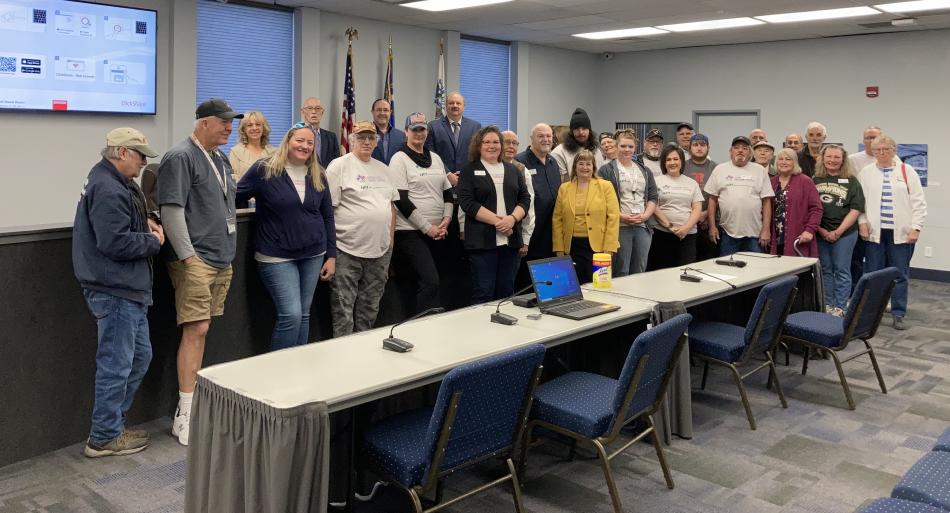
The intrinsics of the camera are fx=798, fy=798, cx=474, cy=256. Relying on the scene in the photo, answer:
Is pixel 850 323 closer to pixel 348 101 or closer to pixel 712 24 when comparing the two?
pixel 712 24

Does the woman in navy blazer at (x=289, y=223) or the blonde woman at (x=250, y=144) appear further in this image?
the blonde woman at (x=250, y=144)

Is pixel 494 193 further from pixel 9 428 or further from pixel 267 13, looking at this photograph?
pixel 267 13

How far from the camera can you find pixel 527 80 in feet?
34.2

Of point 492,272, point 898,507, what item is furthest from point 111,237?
point 898,507

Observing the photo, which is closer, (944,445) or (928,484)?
(928,484)

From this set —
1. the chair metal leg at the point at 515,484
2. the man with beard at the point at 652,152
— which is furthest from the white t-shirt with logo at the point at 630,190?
the chair metal leg at the point at 515,484

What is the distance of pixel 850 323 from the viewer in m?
4.31

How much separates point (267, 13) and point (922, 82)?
7.10 metres

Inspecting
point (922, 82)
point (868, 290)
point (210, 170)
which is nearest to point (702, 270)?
point (868, 290)

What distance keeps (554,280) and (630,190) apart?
2176mm

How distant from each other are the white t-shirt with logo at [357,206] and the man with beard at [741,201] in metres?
2.88

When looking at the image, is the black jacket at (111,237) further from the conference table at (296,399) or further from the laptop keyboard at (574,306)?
the laptop keyboard at (574,306)

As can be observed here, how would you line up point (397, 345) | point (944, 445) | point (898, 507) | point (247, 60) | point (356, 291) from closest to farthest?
point (898, 507) < point (944, 445) < point (397, 345) < point (356, 291) < point (247, 60)

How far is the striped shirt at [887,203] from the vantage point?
247 inches
